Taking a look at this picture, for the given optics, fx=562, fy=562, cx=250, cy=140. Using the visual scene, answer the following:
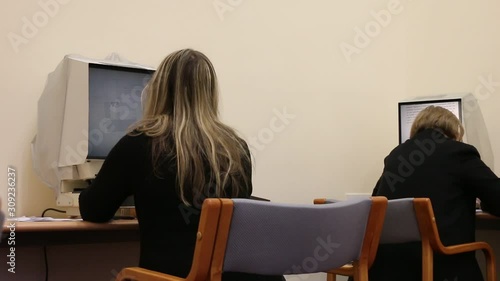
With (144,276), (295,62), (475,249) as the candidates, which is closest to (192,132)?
(144,276)

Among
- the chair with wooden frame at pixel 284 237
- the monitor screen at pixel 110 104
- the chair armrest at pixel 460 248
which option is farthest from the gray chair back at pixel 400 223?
the monitor screen at pixel 110 104

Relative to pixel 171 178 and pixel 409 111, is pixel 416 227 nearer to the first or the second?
pixel 171 178

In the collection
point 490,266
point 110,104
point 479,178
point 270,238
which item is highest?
point 110,104

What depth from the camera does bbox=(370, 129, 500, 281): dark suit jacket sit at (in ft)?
6.70

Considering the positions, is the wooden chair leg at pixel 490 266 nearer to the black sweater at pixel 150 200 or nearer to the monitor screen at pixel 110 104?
the black sweater at pixel 150 200

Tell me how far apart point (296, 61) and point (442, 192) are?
1.30 m

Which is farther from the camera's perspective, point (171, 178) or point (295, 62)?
point (295, 62)

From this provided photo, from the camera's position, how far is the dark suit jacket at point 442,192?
6.70 ft

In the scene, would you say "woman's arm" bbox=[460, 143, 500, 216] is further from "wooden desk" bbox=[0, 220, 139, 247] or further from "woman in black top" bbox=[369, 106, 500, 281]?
"wooden desk" bbox=[0, 220, 139, 247]

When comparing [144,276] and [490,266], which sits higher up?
[144,276]

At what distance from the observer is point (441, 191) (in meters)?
2.12

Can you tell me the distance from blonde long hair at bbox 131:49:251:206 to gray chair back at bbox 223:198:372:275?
0.28 metres

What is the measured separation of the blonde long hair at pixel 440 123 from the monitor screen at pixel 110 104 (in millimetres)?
1143

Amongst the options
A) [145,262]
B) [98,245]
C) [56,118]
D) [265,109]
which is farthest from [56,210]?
[265,109]
